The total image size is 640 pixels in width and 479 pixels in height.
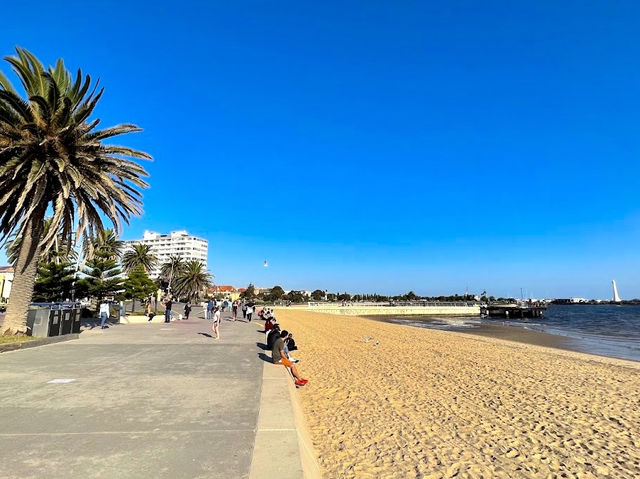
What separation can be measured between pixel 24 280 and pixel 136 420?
12434 mm

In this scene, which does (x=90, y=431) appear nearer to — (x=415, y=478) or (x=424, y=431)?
(x=415, y=478)

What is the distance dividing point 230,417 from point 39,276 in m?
30.5

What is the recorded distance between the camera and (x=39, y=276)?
92.3 ft

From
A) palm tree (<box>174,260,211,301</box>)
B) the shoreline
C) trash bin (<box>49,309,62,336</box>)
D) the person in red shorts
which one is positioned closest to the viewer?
the person in red shorts

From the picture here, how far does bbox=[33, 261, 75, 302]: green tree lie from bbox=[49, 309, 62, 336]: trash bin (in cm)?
1624

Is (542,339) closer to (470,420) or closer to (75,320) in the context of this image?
(470,420)

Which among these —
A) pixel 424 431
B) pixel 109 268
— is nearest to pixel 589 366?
pixel 424 431

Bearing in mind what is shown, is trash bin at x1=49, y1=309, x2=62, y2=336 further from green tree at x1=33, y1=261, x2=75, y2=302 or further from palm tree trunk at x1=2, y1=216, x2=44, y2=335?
green tree at x1=33, y1=261, x2=75, y2=302

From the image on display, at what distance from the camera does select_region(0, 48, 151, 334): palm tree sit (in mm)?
13109

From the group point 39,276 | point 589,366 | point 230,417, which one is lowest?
point 589,366

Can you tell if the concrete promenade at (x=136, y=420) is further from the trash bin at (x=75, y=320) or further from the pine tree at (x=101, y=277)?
the pine tree at (x=101, y=277)

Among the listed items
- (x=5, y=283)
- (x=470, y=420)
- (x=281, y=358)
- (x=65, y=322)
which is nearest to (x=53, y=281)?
(x=65, y=322)

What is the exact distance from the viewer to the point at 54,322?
14203 millimetres

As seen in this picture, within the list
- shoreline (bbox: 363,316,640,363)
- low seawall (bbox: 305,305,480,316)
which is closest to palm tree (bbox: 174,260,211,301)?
low seawall (bbox: 305,305,480,316)
